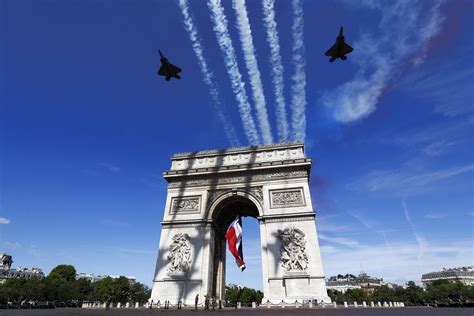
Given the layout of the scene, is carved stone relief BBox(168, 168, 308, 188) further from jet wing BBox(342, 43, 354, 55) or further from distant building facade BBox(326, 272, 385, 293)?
distant building facade BBox(326, 272, 385, 293)

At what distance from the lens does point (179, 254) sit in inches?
752

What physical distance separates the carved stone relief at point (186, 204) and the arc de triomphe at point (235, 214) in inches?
3.0

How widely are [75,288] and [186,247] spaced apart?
36.4 meters

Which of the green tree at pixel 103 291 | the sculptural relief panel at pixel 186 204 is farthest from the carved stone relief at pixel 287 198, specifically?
the green tree at pixel 103 291

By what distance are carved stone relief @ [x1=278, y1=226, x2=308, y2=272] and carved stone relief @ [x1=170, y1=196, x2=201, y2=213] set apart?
6.57m

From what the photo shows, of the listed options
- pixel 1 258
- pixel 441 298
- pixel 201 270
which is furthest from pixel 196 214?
pixel 1 258

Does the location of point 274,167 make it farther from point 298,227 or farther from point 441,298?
point 441,298

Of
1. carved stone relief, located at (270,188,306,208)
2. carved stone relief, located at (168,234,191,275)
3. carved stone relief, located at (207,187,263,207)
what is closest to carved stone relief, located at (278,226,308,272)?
carved stone relief, located at (270,188,306,208)

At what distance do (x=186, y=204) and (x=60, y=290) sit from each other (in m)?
32.5

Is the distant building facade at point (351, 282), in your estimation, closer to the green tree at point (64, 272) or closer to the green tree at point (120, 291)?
the green tree at point (120, 291)

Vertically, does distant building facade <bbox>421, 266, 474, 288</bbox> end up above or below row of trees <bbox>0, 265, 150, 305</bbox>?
above

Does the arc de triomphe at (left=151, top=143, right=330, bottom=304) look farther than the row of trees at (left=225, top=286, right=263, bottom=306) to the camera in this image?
No

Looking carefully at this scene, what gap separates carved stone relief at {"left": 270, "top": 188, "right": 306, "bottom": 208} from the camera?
64.1 feet

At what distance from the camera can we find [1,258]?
279 feet
